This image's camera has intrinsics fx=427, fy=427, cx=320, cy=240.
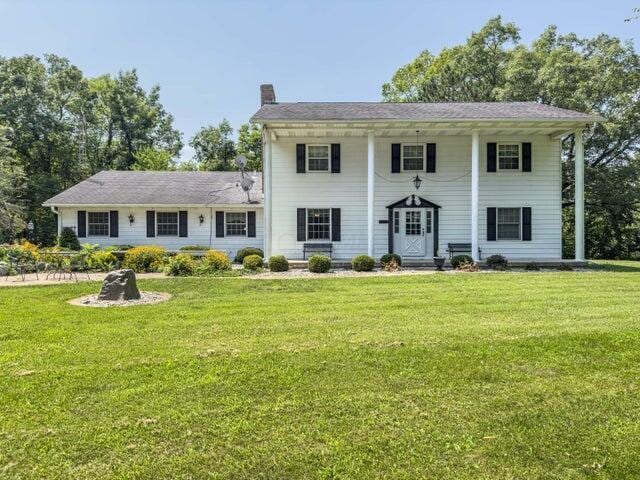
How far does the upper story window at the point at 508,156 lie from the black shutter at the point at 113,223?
16157 mm

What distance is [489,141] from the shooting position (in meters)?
16.2

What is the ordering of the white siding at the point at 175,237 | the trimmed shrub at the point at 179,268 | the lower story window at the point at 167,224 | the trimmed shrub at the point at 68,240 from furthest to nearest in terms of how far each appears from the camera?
the lower story window at the point at 167,224
the white siding at the point at 175,237
the trimmed shrub at the point at 68,240
the trimmed shrub at the point at 179,268

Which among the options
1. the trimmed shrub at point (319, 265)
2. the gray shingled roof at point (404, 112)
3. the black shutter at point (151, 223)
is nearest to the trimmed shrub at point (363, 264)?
the trimmed shrub at point (319, 265)

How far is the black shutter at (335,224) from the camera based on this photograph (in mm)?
16281

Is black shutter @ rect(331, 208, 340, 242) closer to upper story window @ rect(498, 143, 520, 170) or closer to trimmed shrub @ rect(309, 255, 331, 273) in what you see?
trimmed shrub @ rect(309, 255, 331, 273)

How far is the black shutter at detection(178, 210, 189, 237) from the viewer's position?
18.8 m

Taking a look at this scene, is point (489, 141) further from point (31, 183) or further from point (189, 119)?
point (189, 119)

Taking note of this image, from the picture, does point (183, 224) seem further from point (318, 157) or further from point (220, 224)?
point (318, 157)

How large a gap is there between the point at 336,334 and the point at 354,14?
16816mm

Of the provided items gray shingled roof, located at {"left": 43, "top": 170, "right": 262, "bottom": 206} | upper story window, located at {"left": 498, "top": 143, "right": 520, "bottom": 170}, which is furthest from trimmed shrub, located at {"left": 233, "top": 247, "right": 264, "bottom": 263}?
upper story window, located at {"left": 498, "top": 143, "right": 520, "bottom": 170}

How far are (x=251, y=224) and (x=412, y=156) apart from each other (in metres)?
7.40

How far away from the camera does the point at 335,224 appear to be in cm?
1630

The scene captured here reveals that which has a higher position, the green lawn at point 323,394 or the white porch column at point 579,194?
the white porch column at point 579,194

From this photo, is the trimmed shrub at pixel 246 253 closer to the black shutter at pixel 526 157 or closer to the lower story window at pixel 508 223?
the lower story window at pixel 508 223
